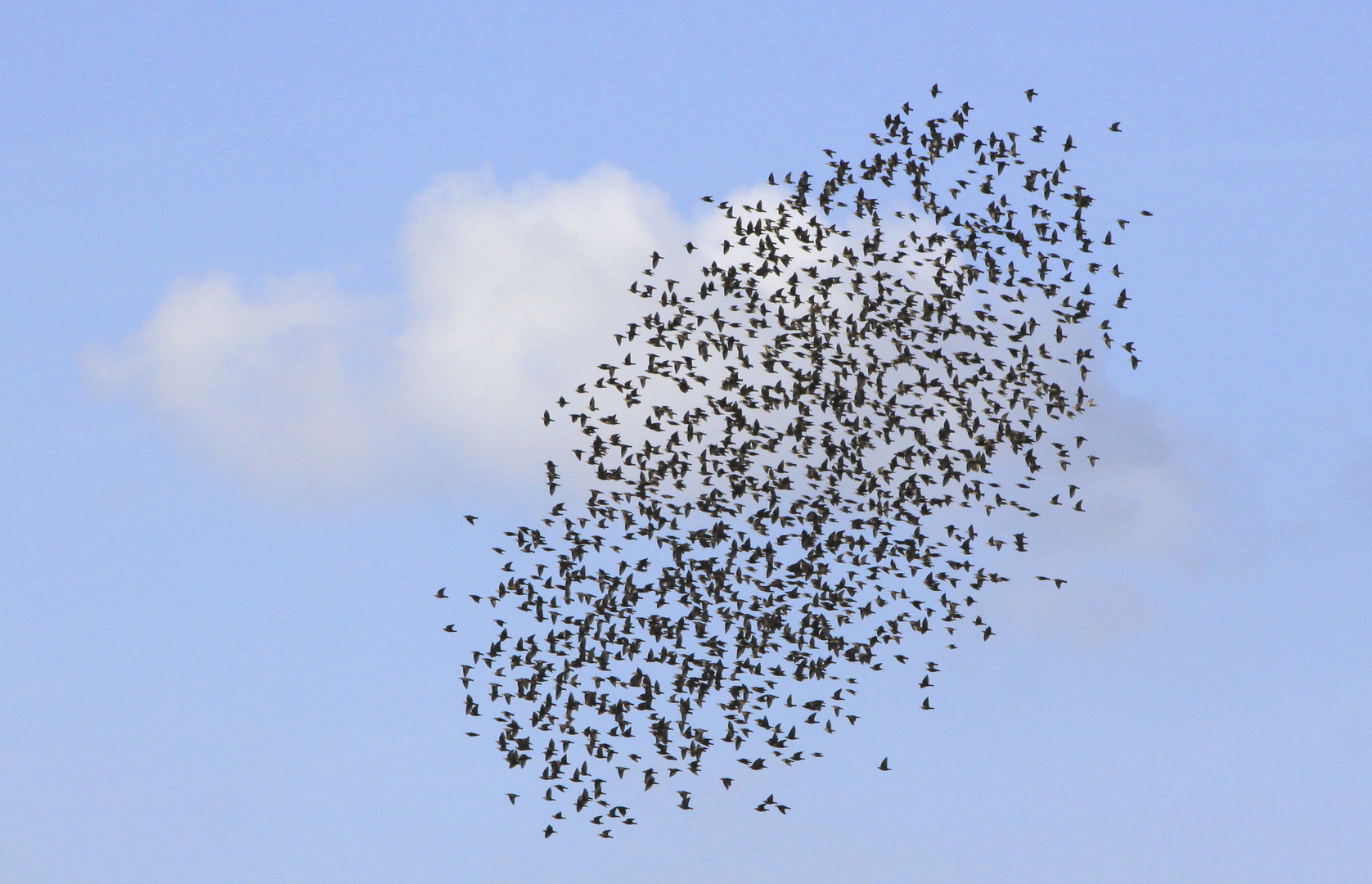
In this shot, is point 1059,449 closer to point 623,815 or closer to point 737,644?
point 737,644

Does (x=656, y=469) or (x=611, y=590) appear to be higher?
(x=656, y=469)

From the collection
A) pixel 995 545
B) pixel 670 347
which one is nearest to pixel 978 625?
pixel 995 545

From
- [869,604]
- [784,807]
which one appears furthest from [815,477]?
[784,807]

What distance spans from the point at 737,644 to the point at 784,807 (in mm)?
4673

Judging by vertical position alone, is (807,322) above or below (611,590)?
above

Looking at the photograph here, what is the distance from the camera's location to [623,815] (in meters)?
40.9

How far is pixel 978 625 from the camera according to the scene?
42.4 meters

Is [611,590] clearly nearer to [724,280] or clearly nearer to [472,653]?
[472,653]

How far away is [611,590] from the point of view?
137 ft

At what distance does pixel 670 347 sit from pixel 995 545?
36.8 feet

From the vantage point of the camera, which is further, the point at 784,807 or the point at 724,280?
the point at 724,280

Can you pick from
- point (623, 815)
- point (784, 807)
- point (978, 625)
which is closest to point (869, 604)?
point (978, 625)

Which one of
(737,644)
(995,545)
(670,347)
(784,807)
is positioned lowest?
(784,807)

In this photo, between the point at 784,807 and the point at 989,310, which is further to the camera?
the point at 989,310
